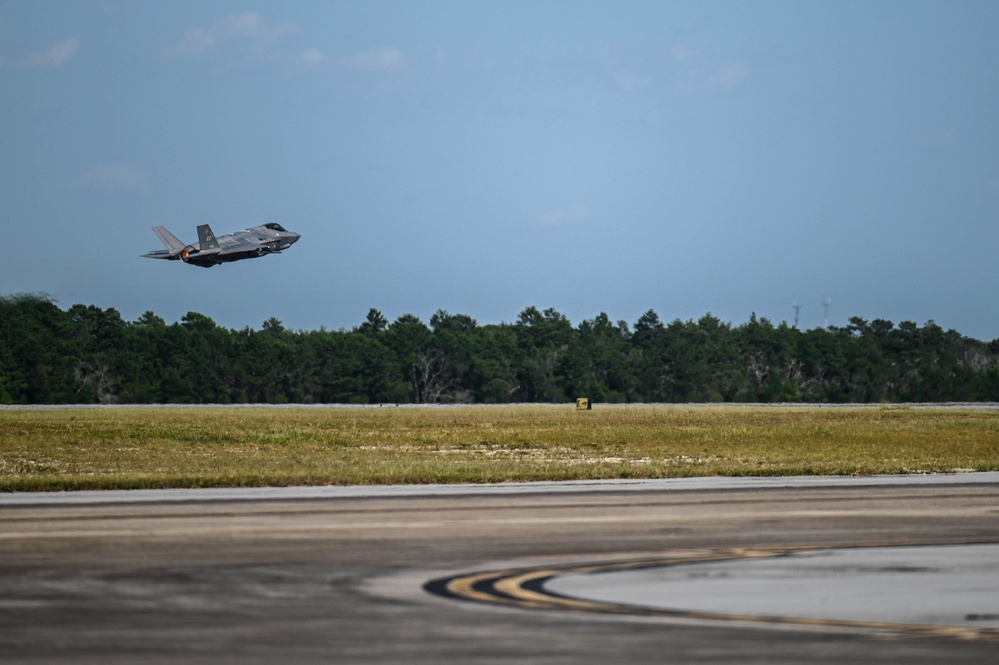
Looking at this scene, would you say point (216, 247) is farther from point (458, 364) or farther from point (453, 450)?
point (458, 364)

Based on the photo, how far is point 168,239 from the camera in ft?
202

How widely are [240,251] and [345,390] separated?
102 metres

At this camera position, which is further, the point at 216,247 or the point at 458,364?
the point at 458,364

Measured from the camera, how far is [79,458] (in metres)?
40.7

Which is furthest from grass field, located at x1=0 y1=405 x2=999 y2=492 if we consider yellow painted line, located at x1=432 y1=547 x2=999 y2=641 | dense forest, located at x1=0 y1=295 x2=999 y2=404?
dense forest, located at x1=0 y1=295 x2=999 y2=404

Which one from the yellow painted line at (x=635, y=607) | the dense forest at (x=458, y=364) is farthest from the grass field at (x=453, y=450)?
the dense forest at (x=458, y=364)

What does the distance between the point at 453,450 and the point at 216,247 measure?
1857cm

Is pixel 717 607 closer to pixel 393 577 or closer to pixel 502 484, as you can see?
pixel 393 577

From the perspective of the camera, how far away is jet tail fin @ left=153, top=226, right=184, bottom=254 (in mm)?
61469

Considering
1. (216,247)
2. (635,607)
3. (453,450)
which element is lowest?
(635,607)

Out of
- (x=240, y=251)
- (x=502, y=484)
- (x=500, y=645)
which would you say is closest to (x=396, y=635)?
(x=500, y=645)

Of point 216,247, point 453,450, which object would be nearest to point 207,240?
point 216,247

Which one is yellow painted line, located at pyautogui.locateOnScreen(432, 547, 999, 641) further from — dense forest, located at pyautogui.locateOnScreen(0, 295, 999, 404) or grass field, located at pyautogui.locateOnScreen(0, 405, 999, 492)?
dense forest, located at pyautogui.locateOnScreen(0, 295, 999, 404)

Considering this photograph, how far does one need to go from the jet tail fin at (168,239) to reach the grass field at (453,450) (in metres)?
8.22
